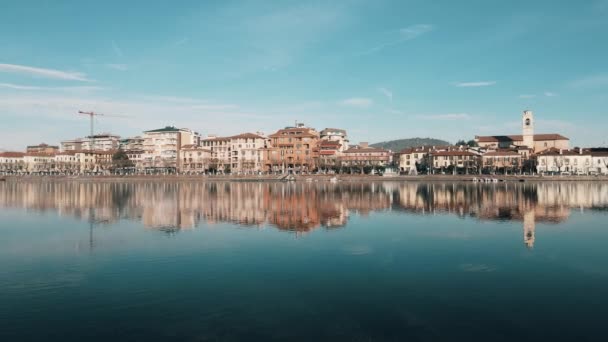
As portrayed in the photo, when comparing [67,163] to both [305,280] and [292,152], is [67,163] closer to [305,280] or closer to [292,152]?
[292,152]

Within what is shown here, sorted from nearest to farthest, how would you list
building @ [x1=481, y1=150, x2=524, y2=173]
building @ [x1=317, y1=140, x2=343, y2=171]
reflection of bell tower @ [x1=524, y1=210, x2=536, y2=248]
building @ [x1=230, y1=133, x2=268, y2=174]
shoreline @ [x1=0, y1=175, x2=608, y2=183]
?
1. reflection of bell tower @ [x1=524, y1=210, x2=536, y2=248]
2. shoreline @ [x1=0, y1=175, x2=608, y2=183]
3. building @ [x1=481, y1=150, x2=524, y2=173]
4. building @ [x1=317, y1=140, x2=343, y2=171]
5. building @ [x1=230, y1=133, x2=268, y2=174]

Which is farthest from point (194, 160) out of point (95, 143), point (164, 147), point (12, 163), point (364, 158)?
point (12, 163)

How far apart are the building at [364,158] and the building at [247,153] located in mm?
17529

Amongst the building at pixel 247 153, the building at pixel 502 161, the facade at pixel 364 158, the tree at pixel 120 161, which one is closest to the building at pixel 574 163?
the building at pixel 502 161

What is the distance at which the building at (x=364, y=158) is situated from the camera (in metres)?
90.7

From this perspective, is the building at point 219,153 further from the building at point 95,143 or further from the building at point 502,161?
the building at point 502,161

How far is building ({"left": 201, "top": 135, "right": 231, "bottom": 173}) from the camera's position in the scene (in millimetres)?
96625

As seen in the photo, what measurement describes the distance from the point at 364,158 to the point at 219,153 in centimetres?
3259

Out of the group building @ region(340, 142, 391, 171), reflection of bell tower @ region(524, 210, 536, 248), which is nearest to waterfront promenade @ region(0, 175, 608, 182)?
building @ region(340, 142, 391, 171)

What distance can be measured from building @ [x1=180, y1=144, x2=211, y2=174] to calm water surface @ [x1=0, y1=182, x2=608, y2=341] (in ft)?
244

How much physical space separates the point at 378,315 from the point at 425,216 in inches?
734

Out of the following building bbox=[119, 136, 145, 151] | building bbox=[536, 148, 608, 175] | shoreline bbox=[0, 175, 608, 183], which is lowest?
shoreline bbox=[0, 175, 608, 183]

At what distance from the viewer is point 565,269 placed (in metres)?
13.6

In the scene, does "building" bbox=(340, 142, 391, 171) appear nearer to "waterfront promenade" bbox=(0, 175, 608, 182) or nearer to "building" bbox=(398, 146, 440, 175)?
"building" bbox=(398, 146, 440, 175)
